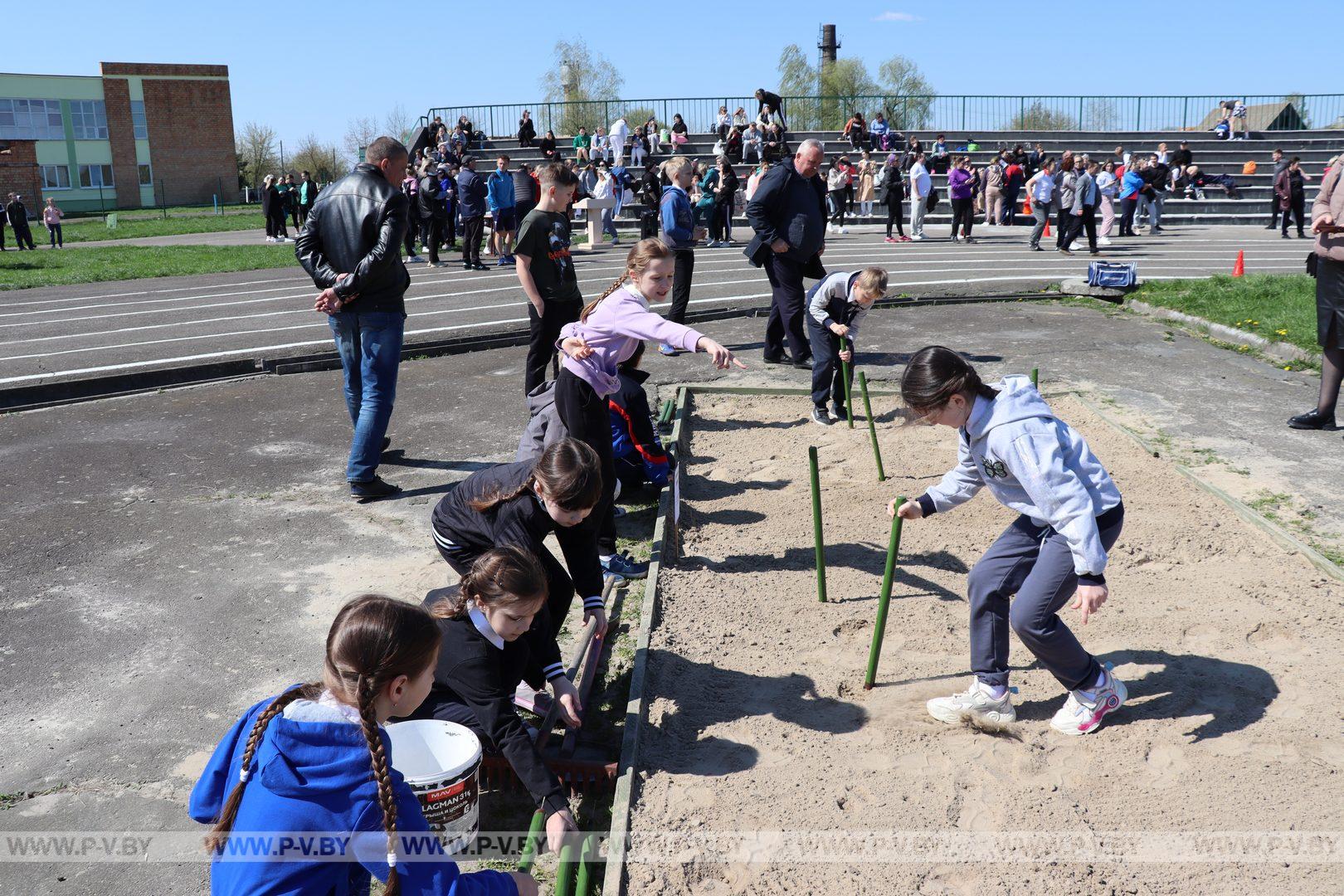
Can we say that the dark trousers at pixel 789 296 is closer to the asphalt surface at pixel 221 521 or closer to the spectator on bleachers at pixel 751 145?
the asphalt surface at pixel 221 521

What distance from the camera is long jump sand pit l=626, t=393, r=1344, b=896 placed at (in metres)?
3.43

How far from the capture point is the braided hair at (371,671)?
2.21 metres

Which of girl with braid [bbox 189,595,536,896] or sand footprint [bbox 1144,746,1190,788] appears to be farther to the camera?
sand footprint [bbox 1144,746,1190,788]

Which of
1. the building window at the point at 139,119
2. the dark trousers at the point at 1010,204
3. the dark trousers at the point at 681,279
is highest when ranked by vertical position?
the building window at the point at 139,119

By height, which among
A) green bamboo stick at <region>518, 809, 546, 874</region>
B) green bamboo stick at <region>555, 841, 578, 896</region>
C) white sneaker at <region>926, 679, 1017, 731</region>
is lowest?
white sneaker at <region>926, 679, 1017, 731</region>

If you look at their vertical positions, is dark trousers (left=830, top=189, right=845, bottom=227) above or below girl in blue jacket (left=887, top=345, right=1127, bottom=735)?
above

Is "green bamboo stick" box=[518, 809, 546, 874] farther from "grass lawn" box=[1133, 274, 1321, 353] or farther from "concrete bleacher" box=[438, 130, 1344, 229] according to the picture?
"concrete bleacher" box=[438, 130, 1344, 229]

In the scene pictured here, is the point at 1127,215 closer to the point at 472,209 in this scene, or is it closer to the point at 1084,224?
the point at 1084,224

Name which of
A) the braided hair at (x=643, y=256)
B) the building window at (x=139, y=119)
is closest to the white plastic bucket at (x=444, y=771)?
the braided hair at (x=643, y=256)

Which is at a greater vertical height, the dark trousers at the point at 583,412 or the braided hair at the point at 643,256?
the braided hair at the point at 643,256

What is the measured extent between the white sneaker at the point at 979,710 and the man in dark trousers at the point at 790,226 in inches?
228

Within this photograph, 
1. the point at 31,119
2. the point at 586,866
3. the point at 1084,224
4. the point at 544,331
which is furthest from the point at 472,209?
the point at 31,119

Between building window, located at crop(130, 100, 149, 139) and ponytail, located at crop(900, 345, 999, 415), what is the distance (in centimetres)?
7468

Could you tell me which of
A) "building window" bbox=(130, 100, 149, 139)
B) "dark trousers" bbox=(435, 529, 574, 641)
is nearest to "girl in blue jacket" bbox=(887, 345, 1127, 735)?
"dark trousers" bbox=(435, 529, 574, 641)
